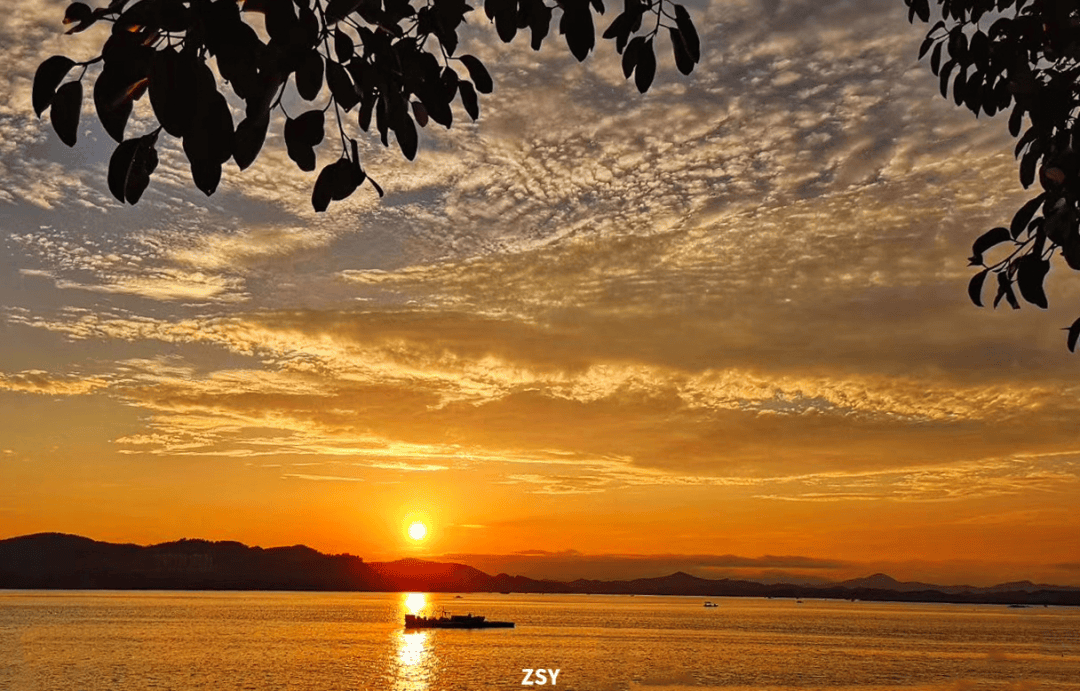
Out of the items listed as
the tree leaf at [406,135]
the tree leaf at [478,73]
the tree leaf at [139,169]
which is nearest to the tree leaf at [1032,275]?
the tree leaf at [478,73]

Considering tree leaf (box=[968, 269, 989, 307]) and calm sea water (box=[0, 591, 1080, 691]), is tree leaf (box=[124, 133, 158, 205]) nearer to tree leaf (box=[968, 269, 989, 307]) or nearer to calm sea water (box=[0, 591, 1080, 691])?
tree leaf (box=[968, 269, 989, 307])

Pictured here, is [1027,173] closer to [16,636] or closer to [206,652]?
[206,652]

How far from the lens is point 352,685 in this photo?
390 feet

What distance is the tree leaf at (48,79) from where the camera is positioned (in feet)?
9.52

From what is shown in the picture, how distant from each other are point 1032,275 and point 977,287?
30 cm

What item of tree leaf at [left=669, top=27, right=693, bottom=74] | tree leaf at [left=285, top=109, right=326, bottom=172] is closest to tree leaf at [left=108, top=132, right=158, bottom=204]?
tree leaf at [left=285, top=109, right=326, bottom=172]

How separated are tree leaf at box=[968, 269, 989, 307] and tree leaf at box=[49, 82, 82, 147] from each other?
4376mm

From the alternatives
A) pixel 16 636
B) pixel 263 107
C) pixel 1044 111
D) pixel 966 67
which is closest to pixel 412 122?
pixel 263 107

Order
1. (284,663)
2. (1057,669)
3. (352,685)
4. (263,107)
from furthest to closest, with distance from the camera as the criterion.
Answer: (1057,669)
(284,663)
(352,685)
(263,107)

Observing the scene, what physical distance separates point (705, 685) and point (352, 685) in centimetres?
4027

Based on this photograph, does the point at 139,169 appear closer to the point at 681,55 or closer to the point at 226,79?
the point at 226,79

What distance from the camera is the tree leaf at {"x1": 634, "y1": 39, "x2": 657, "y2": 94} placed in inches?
180

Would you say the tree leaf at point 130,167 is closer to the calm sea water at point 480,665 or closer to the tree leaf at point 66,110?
the tree leaf at point 66,110

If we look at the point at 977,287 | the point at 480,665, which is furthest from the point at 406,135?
the point at 480,665
